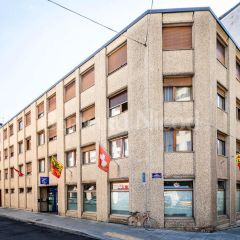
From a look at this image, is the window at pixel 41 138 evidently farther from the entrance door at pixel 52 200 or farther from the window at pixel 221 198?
the window at pixel 221 198

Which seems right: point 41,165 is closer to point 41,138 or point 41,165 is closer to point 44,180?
point 41,138

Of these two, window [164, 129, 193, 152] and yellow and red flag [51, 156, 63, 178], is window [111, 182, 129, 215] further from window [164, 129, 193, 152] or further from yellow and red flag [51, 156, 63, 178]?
yellow and red flag [51, 156, 63, 178]

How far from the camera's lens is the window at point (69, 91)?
21.7 m

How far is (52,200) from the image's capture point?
25125mm

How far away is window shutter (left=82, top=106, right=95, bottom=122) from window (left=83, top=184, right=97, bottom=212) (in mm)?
4166

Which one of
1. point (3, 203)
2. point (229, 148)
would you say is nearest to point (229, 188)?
point (229, 148)

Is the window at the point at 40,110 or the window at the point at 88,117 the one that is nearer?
the window at the point at 88,117

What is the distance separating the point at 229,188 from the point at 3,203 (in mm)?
27884

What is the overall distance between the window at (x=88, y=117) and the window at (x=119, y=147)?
2.44 meters

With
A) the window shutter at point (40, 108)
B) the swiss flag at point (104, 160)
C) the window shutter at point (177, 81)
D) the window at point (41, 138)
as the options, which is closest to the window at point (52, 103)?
the window shutter at point (40, 108)

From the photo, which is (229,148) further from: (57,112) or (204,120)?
(57,112)

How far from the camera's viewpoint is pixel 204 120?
47.0ft

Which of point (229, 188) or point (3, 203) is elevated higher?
point (229, 188)

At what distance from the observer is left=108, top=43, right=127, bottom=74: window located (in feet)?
55.0
